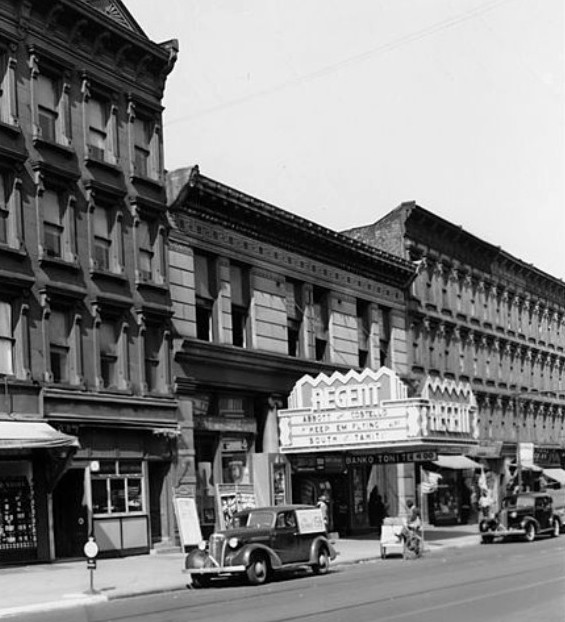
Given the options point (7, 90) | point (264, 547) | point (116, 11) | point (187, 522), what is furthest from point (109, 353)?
point (116, 11)

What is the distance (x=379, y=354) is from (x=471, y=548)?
40.5 ft

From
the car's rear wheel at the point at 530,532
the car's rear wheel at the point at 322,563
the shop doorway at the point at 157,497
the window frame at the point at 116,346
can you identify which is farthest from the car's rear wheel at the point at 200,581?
the car's rear wheel at the point at 530,532

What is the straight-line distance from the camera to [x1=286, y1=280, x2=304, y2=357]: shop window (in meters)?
40.4

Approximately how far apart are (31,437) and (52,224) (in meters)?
6.41

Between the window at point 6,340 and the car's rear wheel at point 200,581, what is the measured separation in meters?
7.72

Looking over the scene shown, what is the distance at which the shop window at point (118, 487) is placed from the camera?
30234mm

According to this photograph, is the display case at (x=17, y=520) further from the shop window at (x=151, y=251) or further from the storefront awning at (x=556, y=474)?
the storefront awning at (x=556, y=474)

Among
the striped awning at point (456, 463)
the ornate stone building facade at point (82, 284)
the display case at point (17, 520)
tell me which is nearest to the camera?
the display case at point (17, 520)

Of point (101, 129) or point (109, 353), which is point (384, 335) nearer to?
point (109, 353)

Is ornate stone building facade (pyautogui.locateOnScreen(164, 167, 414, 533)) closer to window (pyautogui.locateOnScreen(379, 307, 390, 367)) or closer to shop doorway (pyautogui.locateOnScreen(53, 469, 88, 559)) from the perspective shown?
window (pyautogui.locateOnScreen(379, 307, 390, 367))

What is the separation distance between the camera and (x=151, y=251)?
33.3 meters

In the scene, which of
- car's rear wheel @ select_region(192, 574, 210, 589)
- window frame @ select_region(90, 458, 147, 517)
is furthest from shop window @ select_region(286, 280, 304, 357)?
car's rear wheel @ select_region(192, 574, 210, 589)

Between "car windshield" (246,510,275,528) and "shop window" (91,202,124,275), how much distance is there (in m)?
9.39

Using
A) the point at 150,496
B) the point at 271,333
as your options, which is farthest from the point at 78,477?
the point at 271,333
